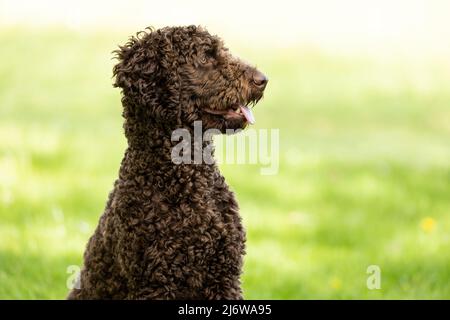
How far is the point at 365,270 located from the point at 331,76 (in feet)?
26.0

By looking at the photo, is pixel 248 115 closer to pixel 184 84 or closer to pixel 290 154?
pixel 184 84

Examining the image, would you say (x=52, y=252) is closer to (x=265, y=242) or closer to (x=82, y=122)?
(x=265, y=242)

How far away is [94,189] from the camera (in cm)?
833

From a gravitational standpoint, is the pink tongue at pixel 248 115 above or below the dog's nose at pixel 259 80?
below

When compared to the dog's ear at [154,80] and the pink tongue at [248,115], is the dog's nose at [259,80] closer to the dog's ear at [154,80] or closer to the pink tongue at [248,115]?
the pink tongue at [248,115]

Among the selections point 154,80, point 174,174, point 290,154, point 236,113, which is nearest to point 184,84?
point 154,80

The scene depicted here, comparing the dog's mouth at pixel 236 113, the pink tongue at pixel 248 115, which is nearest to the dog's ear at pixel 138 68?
the dog's mouth at pixel 236 113

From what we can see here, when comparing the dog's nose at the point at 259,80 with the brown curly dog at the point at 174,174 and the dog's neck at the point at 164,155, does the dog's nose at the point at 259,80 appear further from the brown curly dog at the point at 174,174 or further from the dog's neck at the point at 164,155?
the dog's neck at the point at 164,155

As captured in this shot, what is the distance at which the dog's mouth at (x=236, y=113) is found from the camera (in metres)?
4.43

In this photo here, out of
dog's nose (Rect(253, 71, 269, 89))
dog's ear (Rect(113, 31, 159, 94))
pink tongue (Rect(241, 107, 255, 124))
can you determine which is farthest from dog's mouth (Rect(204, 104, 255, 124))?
dog's ear (Rect(113, 31, 159, 94))

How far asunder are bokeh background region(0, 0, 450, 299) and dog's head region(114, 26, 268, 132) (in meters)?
2.11

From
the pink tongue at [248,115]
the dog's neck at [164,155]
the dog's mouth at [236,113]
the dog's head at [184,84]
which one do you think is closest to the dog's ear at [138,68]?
the dog's head at [184,84]

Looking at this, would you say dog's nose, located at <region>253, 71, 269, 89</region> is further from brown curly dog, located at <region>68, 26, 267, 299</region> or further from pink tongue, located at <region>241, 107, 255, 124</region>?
pink tongue, located at <region>241, 107, 255, 124</region>

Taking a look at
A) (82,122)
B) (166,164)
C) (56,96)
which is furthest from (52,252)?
(56,96)
